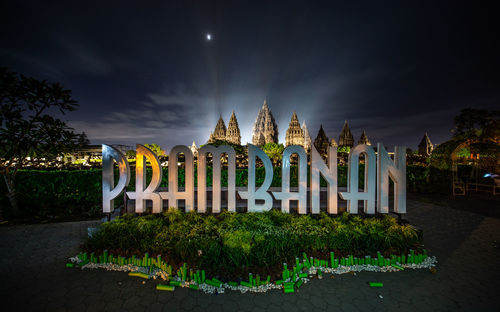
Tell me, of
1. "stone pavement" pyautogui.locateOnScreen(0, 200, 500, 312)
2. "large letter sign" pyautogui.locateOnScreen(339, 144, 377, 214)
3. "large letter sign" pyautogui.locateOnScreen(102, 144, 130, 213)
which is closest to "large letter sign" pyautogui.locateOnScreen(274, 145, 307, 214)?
"large letter sign" pyautogui.locateOnScreen(339, 144, 377, 214)

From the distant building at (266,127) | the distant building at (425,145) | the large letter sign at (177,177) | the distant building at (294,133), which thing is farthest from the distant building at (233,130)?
the large letter sign at (177,177)

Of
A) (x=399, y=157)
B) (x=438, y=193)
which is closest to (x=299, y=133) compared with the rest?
(x=438, y=193)

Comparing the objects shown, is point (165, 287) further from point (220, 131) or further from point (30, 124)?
point (220, 131)

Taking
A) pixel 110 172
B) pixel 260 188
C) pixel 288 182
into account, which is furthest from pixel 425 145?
pixel 110 172

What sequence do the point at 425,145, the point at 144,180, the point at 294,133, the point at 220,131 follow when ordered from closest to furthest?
the point at 144,180 < the point at 425,145 < the point at 294,133 < the point at 220,131

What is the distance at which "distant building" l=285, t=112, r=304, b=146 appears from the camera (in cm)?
6662

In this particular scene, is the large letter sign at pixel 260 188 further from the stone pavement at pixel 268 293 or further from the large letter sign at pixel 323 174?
the stone pavement at pixel 268 293

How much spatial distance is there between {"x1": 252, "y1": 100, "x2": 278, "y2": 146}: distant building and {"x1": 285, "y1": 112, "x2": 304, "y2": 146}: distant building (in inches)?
411

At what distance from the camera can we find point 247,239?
12.5ft

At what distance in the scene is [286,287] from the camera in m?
3.27

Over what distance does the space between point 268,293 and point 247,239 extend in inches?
37.7

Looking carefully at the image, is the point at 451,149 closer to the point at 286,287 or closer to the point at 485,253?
the point at 485,253

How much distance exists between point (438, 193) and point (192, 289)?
50.9ft

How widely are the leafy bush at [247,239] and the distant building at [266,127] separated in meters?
71.7
